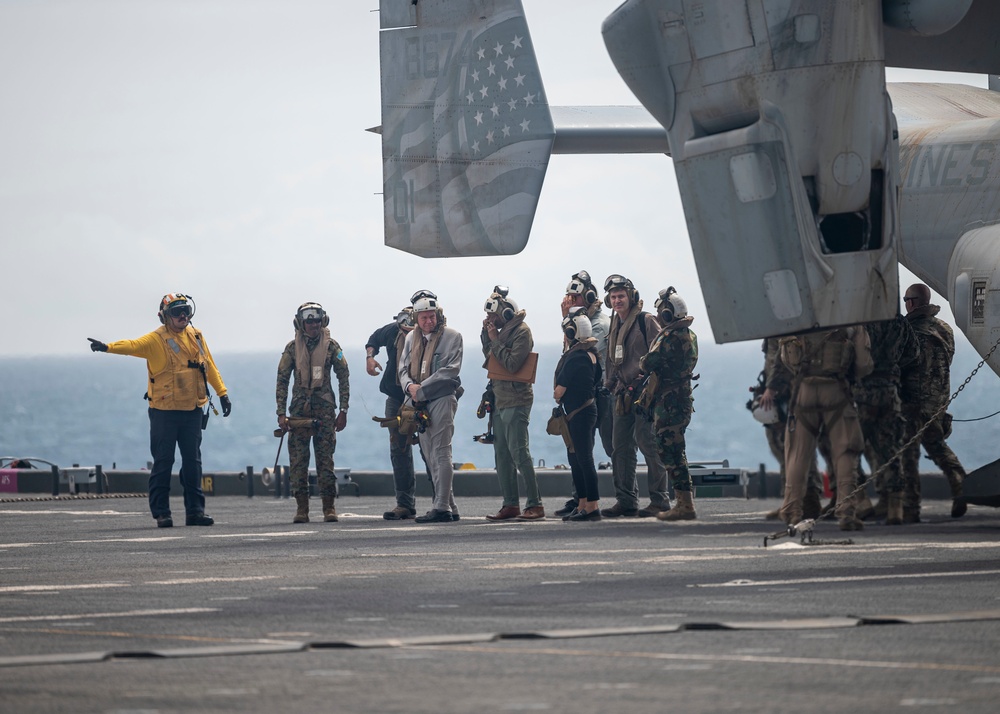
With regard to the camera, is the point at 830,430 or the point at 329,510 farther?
the point at 329,510

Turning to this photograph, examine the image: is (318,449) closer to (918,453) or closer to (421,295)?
(421,295)

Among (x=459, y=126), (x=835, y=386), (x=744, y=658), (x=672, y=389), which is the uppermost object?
(x=459, y=126)

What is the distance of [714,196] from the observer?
36.2ft

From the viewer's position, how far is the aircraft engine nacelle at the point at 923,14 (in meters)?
10.8

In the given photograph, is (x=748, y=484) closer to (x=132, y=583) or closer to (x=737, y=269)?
(x=737, y=269)

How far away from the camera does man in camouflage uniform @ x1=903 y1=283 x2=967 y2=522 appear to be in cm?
1308

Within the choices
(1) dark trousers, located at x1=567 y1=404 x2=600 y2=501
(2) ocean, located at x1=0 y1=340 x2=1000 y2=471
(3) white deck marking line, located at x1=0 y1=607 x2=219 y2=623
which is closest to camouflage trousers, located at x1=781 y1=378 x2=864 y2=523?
(1) dark trousers, located at x1=567 y1=404 x2=600 y2=501

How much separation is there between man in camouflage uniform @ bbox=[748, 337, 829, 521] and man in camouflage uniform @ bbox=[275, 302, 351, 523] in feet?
12.9

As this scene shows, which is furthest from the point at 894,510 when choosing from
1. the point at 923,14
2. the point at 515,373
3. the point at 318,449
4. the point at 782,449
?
the point at 318,449

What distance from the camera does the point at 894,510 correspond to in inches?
501

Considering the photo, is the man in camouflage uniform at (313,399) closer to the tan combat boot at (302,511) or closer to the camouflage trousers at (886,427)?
the tan combat boot at (302,511)

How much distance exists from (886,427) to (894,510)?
2.23ft

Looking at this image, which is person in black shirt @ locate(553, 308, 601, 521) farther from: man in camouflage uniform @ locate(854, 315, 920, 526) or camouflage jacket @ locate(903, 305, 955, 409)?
camouflage jacket @ locate(903, 305, 955, 409)

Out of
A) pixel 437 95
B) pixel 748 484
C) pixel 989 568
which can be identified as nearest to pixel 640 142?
pixel 437 95
